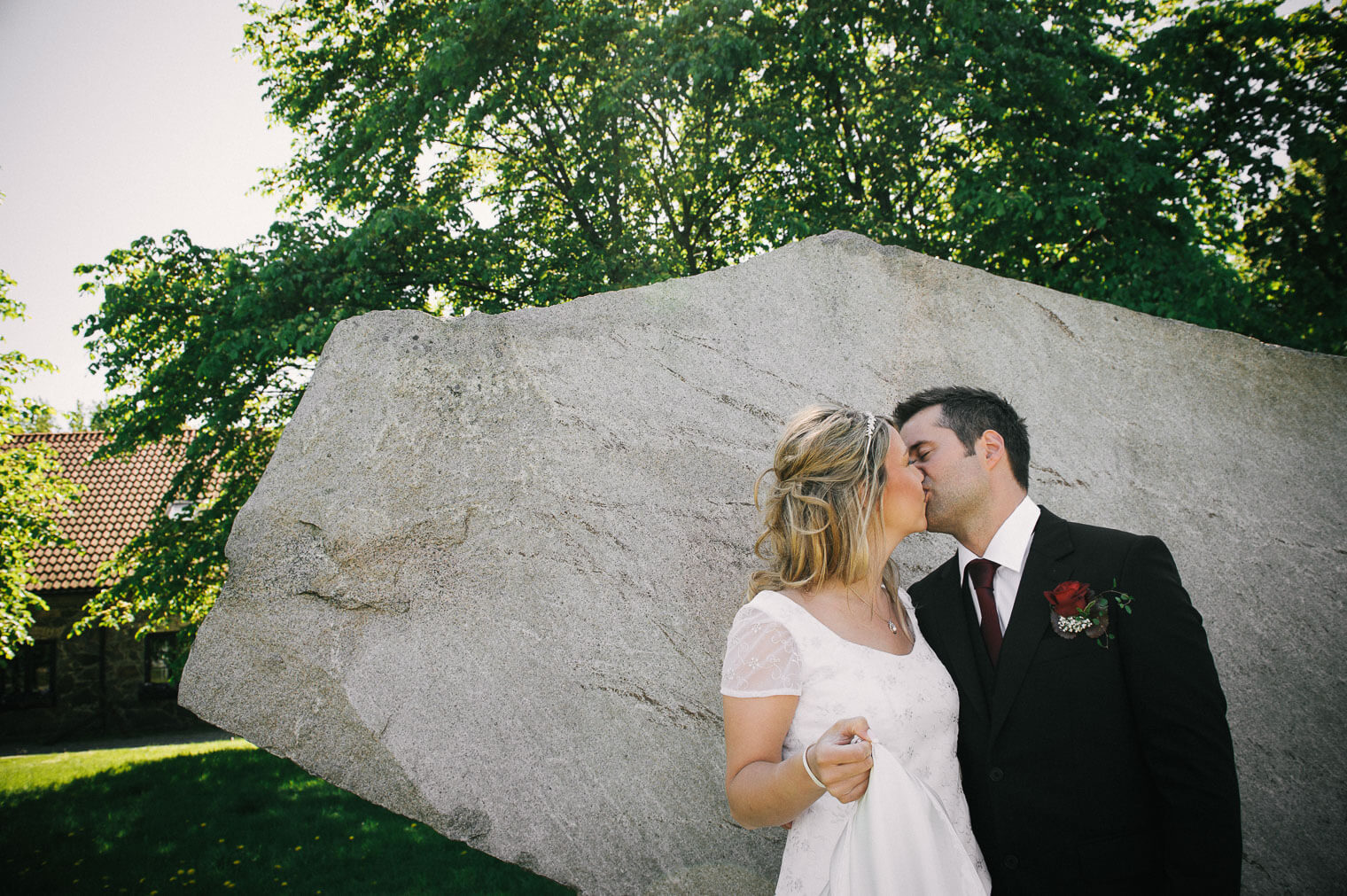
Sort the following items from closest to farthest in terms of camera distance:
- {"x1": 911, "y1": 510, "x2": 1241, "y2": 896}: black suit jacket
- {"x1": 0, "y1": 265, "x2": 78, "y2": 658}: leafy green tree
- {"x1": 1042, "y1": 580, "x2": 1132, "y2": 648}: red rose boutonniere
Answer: {"x1": 911, "y1": 510, "x2": 1241, "y2": 896}: black suit jacket < {"x1": 1042, "y1": 580, "x2": 1132, "y2": 648}: red rose boutonniere < {"x1": 0, "y1": 265, "x2": 78, "y2": 658}: leafy green tree

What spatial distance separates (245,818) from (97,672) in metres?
11.2

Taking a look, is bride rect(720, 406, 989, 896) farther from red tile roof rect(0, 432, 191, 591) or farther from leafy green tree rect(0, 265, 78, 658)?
red tile roof rect(0, 432, 191, 591)

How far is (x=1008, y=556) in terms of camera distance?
235cm

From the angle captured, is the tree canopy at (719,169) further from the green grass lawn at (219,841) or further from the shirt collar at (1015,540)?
the shirt collar at (1015,540)

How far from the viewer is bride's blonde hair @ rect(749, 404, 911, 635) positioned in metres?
2.19

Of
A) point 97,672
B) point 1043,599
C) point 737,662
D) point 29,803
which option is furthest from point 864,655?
point 97,672

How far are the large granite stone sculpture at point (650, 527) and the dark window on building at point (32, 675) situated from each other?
16.7 meters

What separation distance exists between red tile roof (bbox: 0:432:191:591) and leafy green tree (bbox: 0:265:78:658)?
2.27 metres

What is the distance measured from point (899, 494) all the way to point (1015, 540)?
0.42 m

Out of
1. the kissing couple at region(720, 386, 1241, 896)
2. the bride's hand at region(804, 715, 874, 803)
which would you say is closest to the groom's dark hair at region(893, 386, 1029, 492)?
the kissing couple at region(720, 386, 1241, 896)

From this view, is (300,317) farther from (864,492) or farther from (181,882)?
(864,492)

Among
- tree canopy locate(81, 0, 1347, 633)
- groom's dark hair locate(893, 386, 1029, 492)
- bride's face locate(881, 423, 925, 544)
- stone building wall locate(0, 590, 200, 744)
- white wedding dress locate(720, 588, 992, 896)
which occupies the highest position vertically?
tree canopy locate(81, 0, 1347, 633)

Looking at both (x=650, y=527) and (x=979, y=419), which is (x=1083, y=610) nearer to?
(x=979, y=419)

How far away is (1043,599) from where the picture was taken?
2217mm
